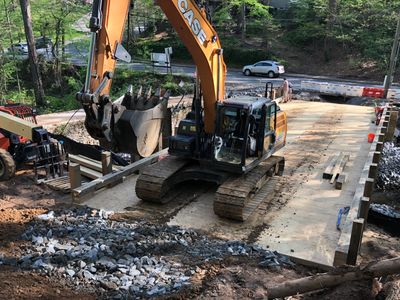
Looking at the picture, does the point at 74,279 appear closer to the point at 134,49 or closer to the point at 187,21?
the point at 187,21

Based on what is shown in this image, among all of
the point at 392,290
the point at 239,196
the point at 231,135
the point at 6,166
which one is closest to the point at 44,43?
the point at 6,166

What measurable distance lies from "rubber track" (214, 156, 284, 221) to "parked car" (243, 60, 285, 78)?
80.0ft

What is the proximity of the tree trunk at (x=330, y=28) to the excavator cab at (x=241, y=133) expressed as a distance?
2994 cm

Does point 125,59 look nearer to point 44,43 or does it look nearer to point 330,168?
point 330,168

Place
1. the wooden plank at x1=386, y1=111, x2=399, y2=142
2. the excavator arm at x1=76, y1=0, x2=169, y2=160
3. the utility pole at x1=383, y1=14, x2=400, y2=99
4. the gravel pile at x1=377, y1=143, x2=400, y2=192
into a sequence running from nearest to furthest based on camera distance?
the excavator arm at x1=76, y1=0, x2=169, y2=160 < the gravel pile at x1=377, y1=143, x2=400, y2=192 < the wooden plank at x1=386, y1=111, x2=399, y2=142 < the utility pole at x1=383, y1=14, x2=400, y2=99

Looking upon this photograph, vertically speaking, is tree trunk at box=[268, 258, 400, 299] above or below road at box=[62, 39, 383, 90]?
below

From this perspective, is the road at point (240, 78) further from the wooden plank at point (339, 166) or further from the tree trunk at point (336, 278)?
the tree trunk at point (336, 278)

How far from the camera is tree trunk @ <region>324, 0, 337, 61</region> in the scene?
35250mm

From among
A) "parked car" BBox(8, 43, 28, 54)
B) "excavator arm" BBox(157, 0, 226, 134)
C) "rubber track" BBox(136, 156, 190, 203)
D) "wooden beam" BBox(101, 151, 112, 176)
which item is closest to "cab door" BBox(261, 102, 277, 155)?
"excavator arm" BBox(157, 0, 226, 134)

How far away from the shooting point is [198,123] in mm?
8781

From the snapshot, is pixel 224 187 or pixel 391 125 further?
pixel 391 125

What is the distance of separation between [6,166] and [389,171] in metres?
11.7

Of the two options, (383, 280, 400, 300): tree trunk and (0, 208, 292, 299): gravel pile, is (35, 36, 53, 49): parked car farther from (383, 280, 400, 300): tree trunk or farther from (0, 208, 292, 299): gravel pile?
(383, 280, 400, 300): tree trunk

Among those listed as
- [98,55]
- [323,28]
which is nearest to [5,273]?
[98,55]
